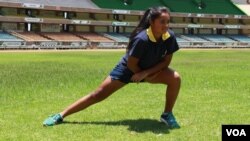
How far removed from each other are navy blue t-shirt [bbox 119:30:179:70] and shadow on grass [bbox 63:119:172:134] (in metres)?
0.95

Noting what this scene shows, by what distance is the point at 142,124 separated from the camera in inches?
293

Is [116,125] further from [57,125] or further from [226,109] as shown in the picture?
[226,109]

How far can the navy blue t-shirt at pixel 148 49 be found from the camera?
6727mm

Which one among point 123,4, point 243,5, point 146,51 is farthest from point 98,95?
point 243,5

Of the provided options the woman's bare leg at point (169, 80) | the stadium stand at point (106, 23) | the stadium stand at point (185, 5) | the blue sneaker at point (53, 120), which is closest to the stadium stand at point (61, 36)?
the stadium stand at point (106, 23)

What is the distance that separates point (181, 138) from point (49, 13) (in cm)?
6416

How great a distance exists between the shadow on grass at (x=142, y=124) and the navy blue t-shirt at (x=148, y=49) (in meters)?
0.95

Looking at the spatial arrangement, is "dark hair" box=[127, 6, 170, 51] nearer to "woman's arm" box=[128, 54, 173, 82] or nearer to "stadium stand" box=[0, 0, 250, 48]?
"woman's arm" box=[128, 54, 173, 82]

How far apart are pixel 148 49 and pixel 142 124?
4.46 ft

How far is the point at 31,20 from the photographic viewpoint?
6378 cm

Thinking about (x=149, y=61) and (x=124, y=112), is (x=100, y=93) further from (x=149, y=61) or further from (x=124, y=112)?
(x=124, y=112)

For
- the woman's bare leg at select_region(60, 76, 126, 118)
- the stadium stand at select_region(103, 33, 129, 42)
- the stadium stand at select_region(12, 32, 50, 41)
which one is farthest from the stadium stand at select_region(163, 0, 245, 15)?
the woman's bare leg at select_region(60, 76, 126, 118)

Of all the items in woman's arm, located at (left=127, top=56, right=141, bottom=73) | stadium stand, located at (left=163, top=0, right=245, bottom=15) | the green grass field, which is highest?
woman's arm, located at (left=127, top=56, right=141, bottom=73)

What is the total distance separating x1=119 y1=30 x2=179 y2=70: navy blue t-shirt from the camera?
673 cm
